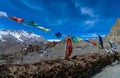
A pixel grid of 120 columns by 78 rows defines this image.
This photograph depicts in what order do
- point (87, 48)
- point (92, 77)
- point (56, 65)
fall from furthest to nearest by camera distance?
point (87, 48) → point (92, 77) → point (56, 65)

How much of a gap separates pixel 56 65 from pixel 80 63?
2947mm

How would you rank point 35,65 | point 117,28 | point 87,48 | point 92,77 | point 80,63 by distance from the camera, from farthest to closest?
1. point 117,28
2. point 87,48
3. point 92,77
4. point 80,63
5. point 35,65

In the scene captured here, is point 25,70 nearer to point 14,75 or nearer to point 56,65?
point 14,75

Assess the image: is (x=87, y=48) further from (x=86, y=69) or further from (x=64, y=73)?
(x=64, y=73)

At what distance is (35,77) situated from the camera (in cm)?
822

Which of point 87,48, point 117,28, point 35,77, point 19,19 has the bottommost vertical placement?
point 35,77

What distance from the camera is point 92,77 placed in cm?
1450

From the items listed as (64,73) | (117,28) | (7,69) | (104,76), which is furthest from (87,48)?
(117,28)

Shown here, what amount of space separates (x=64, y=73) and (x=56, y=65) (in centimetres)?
77

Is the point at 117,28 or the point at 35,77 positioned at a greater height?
the point at 117,28

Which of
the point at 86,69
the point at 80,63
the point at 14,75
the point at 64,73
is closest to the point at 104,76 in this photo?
the point at 86,69

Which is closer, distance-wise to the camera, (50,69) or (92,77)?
(50,69)

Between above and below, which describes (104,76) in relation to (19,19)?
below

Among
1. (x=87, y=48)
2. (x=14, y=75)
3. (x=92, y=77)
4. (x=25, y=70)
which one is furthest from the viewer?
(x=87, y=48)
